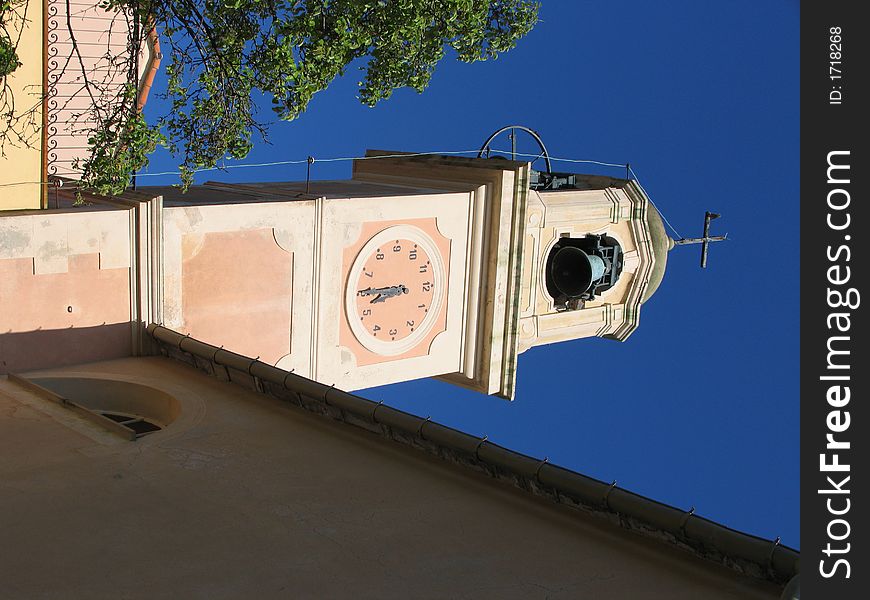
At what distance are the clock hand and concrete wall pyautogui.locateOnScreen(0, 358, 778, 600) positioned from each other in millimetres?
5663

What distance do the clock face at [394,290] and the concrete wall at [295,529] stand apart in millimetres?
5589

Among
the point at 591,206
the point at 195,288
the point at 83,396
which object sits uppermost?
the point at 591,206

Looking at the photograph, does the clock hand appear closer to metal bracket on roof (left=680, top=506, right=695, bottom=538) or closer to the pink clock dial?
the pink clock dial

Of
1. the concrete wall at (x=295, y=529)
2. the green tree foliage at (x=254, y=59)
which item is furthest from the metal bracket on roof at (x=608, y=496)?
the green tree foliage at (x=254, y=59)

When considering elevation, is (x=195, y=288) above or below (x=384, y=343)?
above

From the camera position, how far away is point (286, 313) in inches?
533

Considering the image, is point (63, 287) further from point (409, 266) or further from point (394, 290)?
point (409, 266)

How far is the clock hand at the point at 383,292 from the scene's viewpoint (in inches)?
569

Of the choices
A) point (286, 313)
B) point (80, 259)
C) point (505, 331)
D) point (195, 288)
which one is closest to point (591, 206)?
point (505, 331)

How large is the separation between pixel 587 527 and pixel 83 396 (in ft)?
22.3
